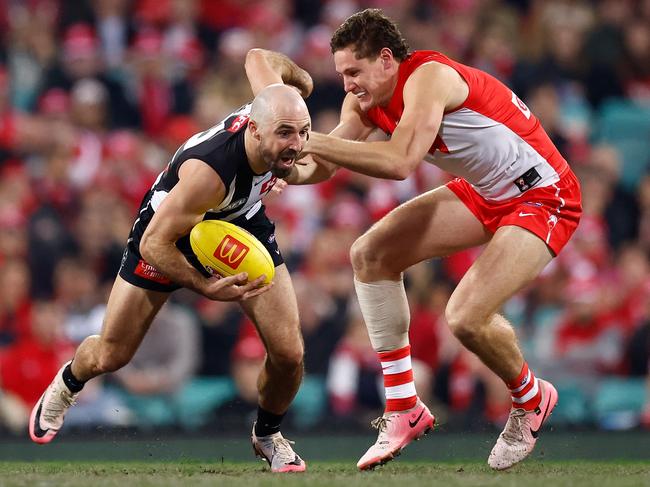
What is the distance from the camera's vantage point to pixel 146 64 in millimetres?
11797

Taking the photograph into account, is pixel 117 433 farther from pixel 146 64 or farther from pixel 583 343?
pixel 146 64

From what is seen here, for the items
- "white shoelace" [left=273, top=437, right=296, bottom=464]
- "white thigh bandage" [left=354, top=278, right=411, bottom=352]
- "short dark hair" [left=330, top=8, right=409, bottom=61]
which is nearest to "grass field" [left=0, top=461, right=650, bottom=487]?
"white shoelace" [left=273, top=437, right=296, bottom=464]

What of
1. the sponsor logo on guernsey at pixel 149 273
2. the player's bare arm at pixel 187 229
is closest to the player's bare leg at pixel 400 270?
the player's bare arm at pixel 187 229

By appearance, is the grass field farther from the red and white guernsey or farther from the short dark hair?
the short dark hair

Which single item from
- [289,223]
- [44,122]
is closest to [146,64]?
[44,122]

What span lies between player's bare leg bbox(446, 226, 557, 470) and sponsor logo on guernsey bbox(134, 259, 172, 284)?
58.9 inches

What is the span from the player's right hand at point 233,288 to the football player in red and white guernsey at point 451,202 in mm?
684

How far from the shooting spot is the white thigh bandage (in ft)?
21.2

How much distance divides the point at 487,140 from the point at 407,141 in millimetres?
605

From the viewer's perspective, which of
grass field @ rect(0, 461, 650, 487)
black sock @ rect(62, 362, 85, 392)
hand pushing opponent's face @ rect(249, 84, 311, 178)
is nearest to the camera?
grass field @ rect(0, 461, 650, 487)

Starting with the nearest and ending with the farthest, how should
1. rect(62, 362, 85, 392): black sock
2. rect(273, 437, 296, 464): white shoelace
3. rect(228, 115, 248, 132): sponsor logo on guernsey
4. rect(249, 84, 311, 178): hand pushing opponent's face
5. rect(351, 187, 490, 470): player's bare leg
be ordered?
rect(249, 84, 311, 178): hand pushing opponent's face → rect(228, 115, 248, 132): sponsor logo on guernsey → rect(351, 187, 490, 470): player's bare leg → rect(273, 437, 296, 464): white shoelace → rect(62, 362, 85, 392): black sock

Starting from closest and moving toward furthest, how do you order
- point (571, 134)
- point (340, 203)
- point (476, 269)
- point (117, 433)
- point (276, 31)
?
point (476, 269) → point (117, 433) → point (340, 203) → point (571, 134) → point (276, 31)

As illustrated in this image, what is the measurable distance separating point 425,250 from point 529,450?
118cm

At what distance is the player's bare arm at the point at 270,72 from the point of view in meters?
6.27
